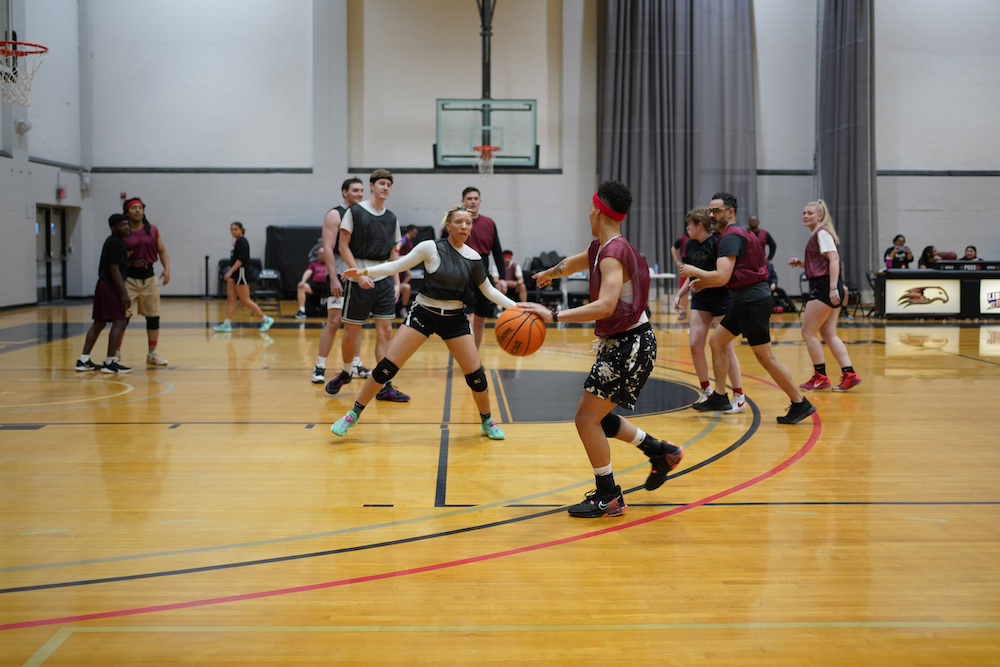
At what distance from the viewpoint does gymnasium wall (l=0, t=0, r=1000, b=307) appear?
21.0 metres

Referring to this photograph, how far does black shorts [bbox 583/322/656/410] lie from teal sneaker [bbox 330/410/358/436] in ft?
7.82

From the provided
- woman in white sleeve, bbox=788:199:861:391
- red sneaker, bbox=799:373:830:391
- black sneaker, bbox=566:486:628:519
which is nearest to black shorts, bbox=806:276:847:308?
woman in white sleeve, bbox=788:199:861:391

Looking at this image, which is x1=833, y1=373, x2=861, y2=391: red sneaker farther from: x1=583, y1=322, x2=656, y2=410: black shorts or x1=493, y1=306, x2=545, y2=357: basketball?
x1=493, y1=306, x2=545, y2=357: basketball

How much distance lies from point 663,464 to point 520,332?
3.81 feet

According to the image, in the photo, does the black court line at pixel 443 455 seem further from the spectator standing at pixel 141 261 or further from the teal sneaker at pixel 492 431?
the spectator standing at pixel 141 261

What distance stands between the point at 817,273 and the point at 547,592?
5668mm

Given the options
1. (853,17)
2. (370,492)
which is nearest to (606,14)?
(853,17)

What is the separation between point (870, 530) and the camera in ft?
14.8

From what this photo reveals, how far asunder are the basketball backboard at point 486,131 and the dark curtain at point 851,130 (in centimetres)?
685

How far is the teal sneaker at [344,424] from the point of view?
6.48 m

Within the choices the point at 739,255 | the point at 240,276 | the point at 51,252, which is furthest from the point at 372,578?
the point at 51,252

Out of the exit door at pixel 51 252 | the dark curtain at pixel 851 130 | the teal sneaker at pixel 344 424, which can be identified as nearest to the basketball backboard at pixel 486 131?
the dark curtain at pixel 851 130

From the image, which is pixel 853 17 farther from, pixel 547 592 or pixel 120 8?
pixel 547 592

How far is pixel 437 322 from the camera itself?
21.2 feet
